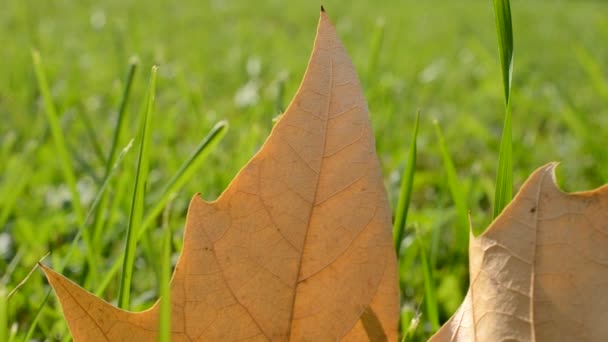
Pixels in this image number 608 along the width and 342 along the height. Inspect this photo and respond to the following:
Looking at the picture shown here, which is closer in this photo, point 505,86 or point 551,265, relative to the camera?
point 551,265

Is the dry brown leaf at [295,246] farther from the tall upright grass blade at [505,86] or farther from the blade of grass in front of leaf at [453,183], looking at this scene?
the blade of grass in front of leaf at [453,183]

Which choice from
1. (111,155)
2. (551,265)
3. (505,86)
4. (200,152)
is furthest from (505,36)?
(111,155)

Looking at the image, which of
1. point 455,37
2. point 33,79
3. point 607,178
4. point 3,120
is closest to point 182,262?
point 607,178

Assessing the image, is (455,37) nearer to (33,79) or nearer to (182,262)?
(33,79)

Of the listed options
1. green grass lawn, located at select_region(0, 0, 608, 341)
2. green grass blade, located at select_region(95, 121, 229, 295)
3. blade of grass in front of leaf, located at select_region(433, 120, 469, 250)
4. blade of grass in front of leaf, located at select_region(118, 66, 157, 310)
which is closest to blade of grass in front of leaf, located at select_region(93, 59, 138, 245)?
green grass lawn, located at select_region(0, 0, 608, 341)

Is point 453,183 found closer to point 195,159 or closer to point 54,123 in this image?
point 195,159

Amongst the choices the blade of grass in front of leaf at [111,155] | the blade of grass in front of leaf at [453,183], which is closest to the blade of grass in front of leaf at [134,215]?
the blade of grass in front of leaf at [111,155]

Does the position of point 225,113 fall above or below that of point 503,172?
above
